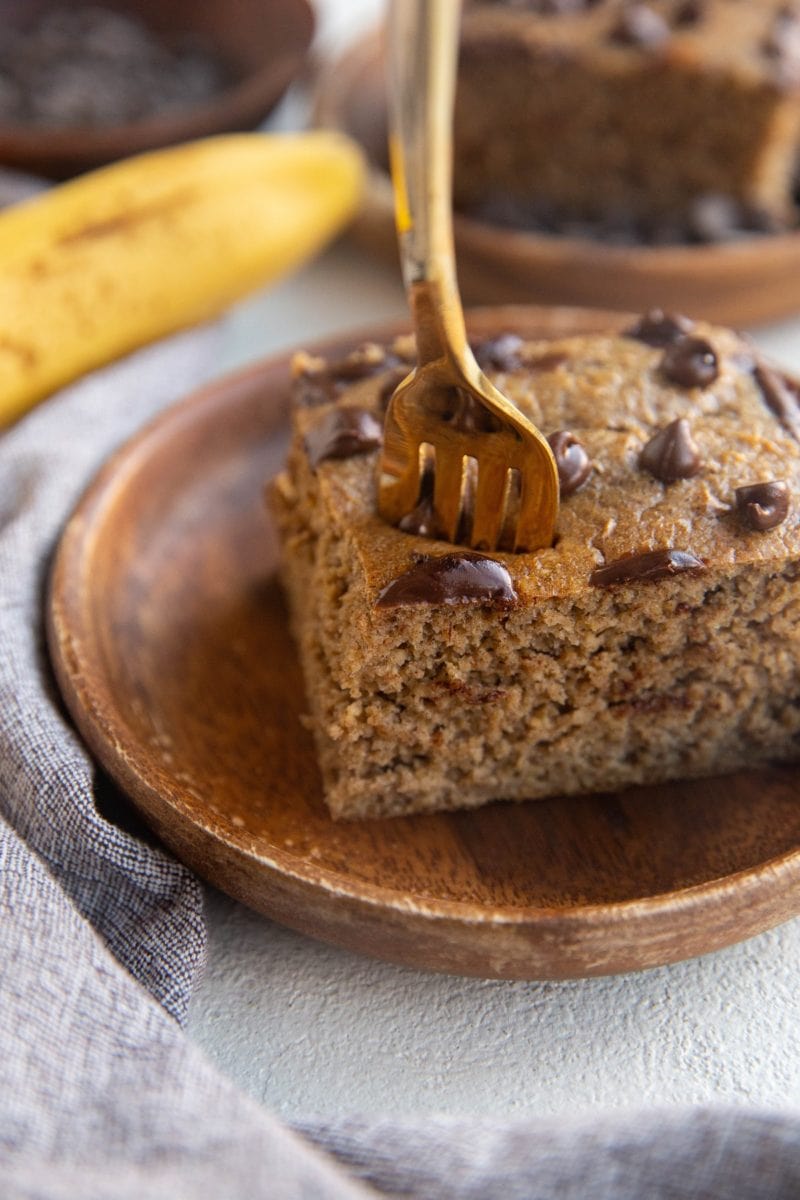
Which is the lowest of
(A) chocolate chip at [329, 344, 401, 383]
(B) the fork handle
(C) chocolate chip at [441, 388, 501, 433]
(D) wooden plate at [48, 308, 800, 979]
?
(D) wooden plate at [48, 308, 800, 979]

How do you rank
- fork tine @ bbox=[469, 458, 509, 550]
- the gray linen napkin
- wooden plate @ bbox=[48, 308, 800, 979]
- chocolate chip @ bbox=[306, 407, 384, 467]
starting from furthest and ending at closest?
chocolate chip @ bbox=[306, 407, 384, 467], fork tine @ bbox=[469, 458, 509, 550], wooden plate @ bbox=[48, 308, 800, 979], the gray linen napkin

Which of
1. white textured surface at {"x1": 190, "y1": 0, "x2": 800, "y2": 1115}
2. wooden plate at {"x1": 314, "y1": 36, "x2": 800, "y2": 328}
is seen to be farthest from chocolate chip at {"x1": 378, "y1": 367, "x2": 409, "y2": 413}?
wooden plate at {"x1": 314, "y1": 36, "x2": 800, "y2": 328}

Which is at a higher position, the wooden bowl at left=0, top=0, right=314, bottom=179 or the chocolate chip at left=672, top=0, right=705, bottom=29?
the chocolate chip at left=672, top=0, right=705, bottom=29

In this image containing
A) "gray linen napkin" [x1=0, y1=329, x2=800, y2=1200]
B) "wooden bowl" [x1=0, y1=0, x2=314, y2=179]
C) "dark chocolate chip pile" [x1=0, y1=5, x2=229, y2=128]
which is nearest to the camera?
"gray linen napkin" [x1=0, y1=329, x2=800, y2=1200]

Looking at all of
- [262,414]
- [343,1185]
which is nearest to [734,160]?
[262,414]

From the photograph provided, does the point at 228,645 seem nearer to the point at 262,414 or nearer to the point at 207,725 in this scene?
the point at 207,725

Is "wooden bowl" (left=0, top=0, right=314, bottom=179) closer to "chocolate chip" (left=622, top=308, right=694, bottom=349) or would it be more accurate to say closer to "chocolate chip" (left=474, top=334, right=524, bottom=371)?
"chocolate chip" (left=474, top=334, right=524, bottom=371)

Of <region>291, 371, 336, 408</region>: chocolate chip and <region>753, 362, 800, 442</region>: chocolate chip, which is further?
<region>291, 371, 336, 408</region>: chocolate chip
